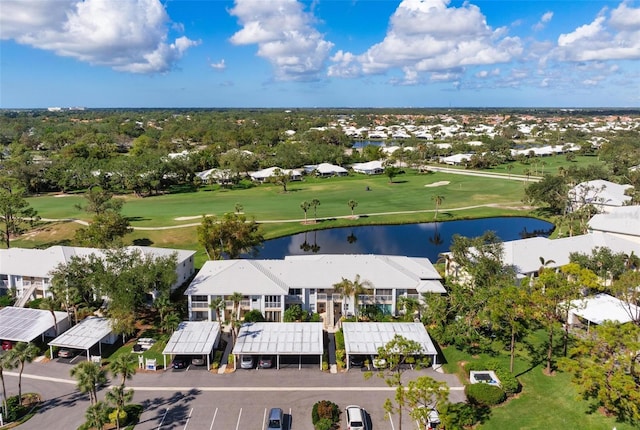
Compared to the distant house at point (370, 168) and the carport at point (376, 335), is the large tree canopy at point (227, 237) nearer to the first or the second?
the carport at point (376, 335)

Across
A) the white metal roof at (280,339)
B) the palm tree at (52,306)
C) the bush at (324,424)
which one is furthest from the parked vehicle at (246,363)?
the palm tree at (52,306)

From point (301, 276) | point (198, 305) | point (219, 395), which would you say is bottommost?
point (219, 395)

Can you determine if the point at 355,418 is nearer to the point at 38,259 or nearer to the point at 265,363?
the point at 265,363

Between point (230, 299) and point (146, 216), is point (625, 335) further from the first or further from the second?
point (146, 216)

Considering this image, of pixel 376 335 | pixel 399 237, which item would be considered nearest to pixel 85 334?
pixel 376 335

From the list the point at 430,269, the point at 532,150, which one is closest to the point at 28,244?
the point at 430,269

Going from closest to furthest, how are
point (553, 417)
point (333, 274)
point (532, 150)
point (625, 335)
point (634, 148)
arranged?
point (625, 335) < point (553, 417) < point (333, 274) < point (634, 148) < point (532, 150)
